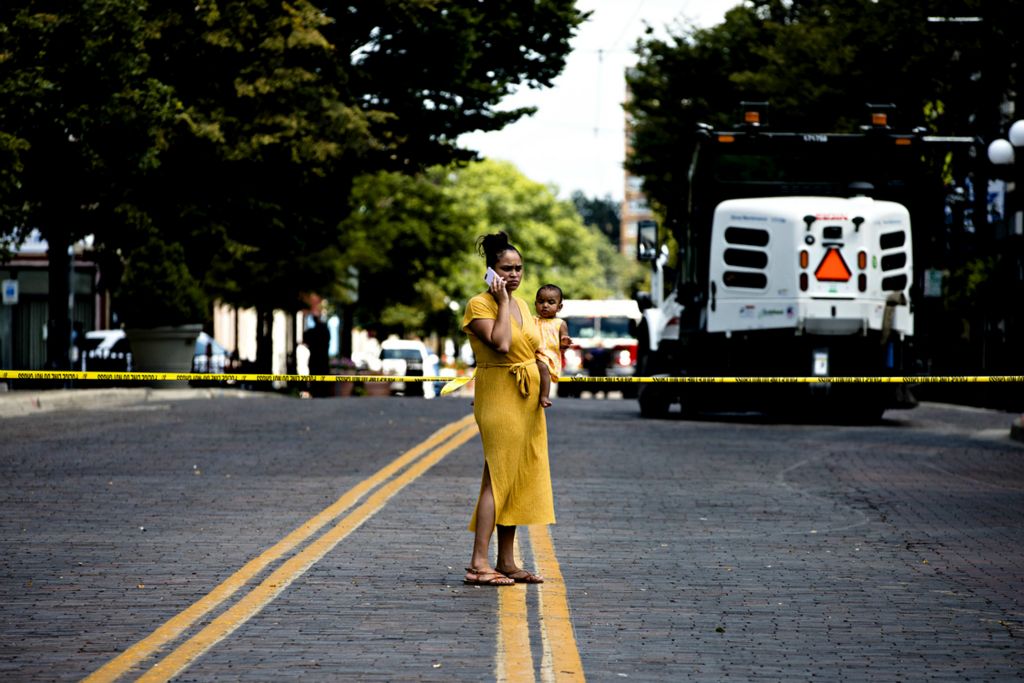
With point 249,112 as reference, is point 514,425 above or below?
below

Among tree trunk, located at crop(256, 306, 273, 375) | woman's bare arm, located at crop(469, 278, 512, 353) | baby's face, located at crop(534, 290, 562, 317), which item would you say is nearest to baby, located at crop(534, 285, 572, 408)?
baby's face, located at crop(534, 290, 562, 317)

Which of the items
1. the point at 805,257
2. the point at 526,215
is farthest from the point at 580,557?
the point at 526,215

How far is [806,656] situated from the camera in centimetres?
792

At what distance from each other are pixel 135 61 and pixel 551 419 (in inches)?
361

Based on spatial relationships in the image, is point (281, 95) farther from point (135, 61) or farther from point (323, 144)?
point (135, 61)

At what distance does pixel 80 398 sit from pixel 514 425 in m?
22.0

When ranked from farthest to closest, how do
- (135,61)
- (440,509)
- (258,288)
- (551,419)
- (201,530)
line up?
(258,288) → (135,61) → (551,419) → (440,509) → (201,530)

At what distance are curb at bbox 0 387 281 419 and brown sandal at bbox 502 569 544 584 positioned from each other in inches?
703

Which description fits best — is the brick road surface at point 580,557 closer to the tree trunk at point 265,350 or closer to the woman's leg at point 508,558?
the woman's leg at point 508,558

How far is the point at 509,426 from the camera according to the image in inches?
377

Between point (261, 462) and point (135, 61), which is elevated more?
point (135, 61)

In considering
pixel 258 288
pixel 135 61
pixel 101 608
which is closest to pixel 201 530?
pixel 101 608

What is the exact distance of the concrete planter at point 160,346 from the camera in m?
37.7

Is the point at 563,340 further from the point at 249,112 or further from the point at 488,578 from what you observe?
the point at 249,112
